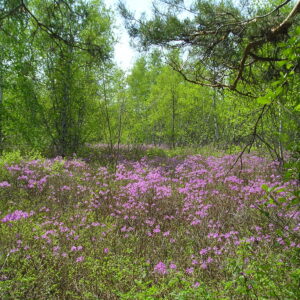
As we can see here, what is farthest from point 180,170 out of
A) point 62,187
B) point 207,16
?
point 207,16

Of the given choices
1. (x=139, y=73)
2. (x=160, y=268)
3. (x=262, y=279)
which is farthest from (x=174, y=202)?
(x=139, y=73)

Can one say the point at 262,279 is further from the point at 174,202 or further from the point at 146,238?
the point at 174,202

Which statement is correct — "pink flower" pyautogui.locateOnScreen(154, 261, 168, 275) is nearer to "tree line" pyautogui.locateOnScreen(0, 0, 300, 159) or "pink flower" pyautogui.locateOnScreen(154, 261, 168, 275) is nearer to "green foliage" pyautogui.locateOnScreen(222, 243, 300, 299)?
"green foliage" pyautogui.locateOnScreen(222, 243, 300, 299)

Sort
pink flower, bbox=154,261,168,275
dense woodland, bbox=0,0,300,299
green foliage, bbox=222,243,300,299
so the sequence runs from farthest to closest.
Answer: pink flower, bbox=154,261,168,275 < dense woodland, bbox=0,0,300,299 < green foliage, bbox=222,243,300,299

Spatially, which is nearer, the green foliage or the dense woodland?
the green foliage

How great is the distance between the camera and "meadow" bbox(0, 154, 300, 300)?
253 cm

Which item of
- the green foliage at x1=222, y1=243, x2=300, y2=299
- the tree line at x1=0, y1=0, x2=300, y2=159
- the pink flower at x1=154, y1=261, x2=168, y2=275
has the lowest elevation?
the pink flower at x1=154, y1=261, x2=168, y2=275

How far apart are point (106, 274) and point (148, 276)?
53cm

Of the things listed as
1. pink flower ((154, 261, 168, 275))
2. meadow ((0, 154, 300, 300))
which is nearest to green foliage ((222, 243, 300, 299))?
meadow ((0, 154, 300, 300))

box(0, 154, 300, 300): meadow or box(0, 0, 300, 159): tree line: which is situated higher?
box(0, 0, 300, 159): tree line

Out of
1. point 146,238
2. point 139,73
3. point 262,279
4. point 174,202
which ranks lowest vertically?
point 146,238

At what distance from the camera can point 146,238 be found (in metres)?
4.15

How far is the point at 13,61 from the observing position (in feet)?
34.0

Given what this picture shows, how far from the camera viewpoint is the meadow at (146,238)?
8.31 feet
